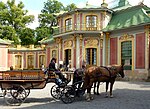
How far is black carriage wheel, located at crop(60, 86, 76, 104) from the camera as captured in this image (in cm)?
939

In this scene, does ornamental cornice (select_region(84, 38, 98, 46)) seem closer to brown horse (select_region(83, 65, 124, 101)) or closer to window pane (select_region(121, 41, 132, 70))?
window pane (select_region(121, 41, 132, 70))

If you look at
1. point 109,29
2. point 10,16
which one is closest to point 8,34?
point 10,16

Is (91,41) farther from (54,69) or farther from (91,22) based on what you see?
(54,69)

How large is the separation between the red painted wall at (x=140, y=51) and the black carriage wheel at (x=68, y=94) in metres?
12.2

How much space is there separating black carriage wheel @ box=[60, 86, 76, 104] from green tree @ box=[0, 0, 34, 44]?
110ft

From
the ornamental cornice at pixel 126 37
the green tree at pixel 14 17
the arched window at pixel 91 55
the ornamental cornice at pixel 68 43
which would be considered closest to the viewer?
the ornamental cornice at pixel 126 37

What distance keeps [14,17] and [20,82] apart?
35134 millimetres

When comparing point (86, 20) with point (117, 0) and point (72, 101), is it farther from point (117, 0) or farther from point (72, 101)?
point (72, 101)

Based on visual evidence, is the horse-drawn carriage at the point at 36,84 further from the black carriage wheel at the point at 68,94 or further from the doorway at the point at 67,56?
the doorway at the point at 67,56

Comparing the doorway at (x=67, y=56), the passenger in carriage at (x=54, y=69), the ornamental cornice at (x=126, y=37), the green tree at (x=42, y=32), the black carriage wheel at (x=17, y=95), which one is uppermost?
the green tree at (x=42, y=32)

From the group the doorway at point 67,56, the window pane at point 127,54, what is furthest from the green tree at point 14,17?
the window pane at point 127,54

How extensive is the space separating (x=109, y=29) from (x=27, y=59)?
18321 mm

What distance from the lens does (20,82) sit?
938 centimetres

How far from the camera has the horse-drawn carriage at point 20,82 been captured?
9.29m
